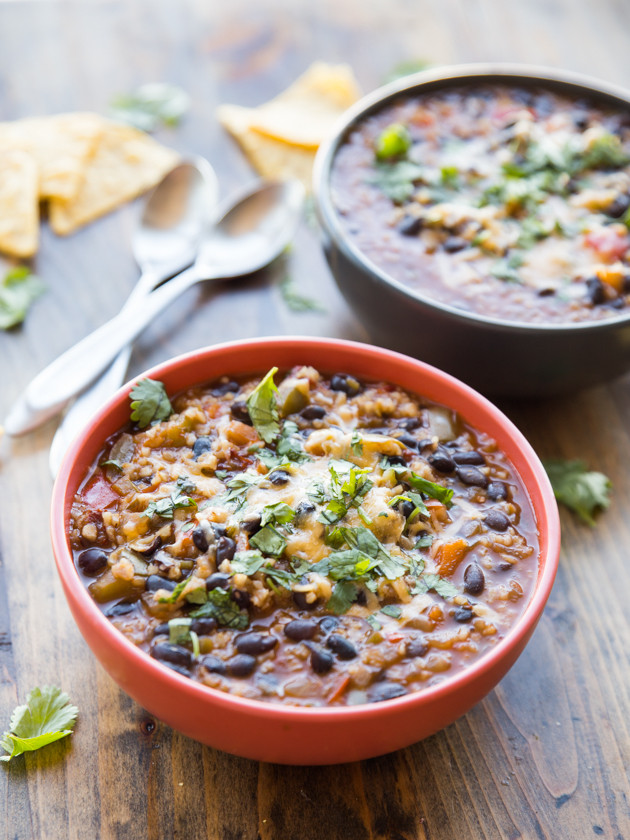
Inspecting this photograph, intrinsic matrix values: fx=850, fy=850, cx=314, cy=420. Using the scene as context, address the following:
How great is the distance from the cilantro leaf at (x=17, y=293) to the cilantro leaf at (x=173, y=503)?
1675mm

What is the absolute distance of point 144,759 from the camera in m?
2.75

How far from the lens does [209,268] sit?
4230 millimetres

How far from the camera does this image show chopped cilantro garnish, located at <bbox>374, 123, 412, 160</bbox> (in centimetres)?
421

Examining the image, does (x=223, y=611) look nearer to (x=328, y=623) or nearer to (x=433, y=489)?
(x=328, y=623)

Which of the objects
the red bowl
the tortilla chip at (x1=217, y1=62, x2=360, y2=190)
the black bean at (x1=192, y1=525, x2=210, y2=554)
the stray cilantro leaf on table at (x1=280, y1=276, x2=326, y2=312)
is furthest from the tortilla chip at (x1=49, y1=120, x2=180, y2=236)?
the black bean at (x1=192, y1=525, x2=210, y2=554)

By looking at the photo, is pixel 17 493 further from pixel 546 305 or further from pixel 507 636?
pixel 546 305

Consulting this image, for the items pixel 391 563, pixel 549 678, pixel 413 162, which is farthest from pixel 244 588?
pixel 413 162

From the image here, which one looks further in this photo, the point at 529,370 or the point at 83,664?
the point at 529,370

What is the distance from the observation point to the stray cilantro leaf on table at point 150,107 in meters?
5.00

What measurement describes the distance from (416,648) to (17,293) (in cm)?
272

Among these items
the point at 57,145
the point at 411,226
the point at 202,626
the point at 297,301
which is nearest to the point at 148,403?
the point at 202,626

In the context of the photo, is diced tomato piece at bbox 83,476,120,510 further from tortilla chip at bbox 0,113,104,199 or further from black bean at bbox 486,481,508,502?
tortilla chip at bbox 0,113,104,199

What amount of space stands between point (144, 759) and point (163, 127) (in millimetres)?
3639

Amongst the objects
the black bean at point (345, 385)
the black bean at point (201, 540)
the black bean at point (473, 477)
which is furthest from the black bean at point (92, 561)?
the black bean at point (473, 477)
